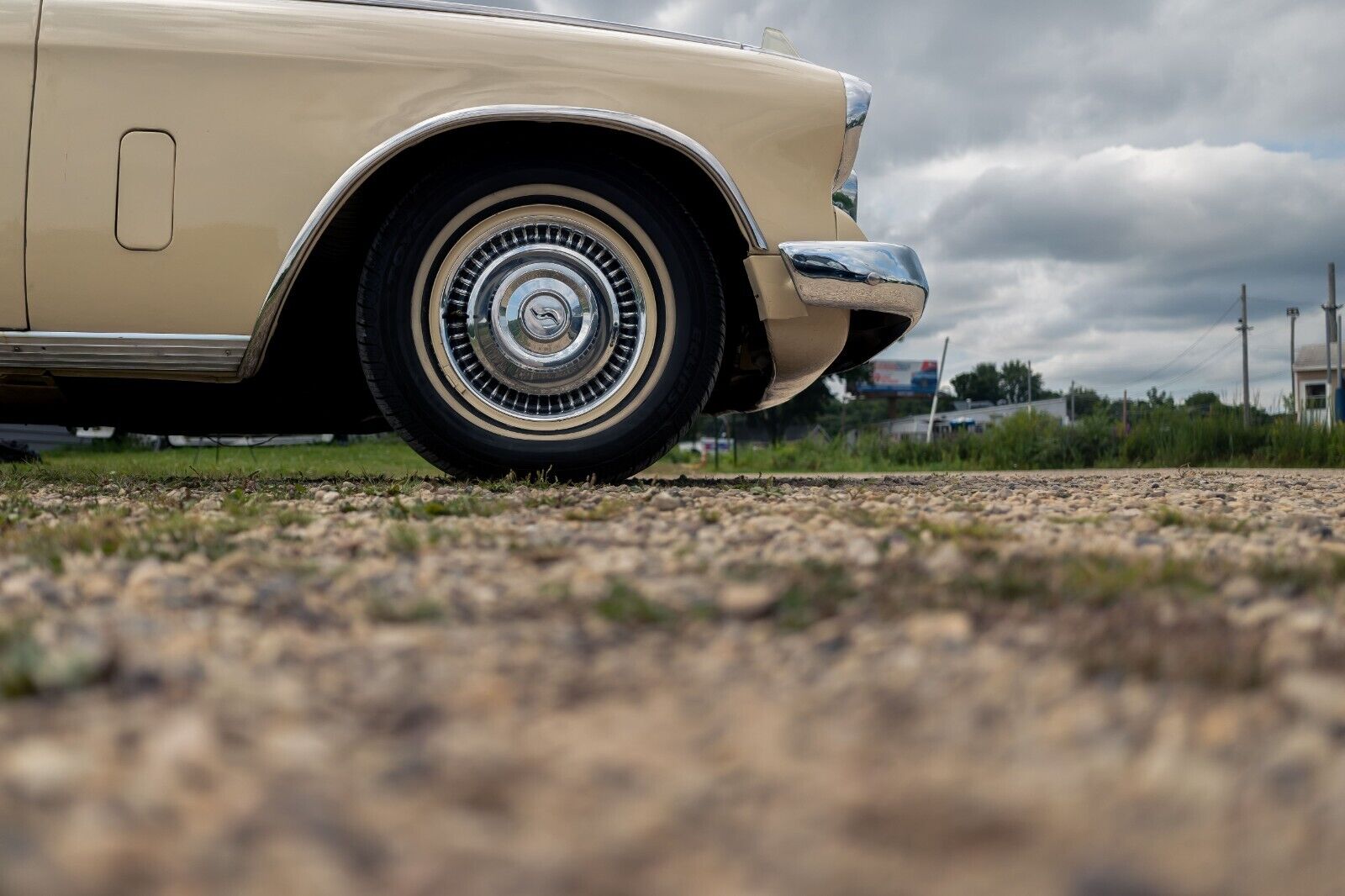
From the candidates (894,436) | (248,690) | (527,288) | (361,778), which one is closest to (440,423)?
(527,288)

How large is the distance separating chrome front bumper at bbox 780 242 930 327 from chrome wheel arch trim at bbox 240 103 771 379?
0.15 metres

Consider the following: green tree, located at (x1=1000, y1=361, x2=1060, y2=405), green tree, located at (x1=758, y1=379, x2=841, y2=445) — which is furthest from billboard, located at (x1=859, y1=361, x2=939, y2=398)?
green tree, located at (x1=1000, y1=361, x2=1060, y2=405)

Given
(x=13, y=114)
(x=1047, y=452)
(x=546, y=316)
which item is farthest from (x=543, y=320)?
(x=1047, y=452)

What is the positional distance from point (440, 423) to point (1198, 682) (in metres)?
2.52

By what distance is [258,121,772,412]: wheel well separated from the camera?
332cm

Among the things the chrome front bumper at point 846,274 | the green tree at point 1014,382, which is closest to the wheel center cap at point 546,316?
the chrome front bumper at point 846,274

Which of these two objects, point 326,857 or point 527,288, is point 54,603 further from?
point 527,288

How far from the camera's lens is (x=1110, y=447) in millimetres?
9148

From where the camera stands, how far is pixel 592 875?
70cm

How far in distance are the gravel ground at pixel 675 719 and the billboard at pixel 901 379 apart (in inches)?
2133

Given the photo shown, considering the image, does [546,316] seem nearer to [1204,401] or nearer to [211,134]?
[211,134]

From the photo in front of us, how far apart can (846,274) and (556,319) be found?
936 mm

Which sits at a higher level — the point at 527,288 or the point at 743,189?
the point at 743,189

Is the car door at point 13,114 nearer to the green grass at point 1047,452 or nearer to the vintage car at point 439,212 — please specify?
the vintage car at point 439,212
